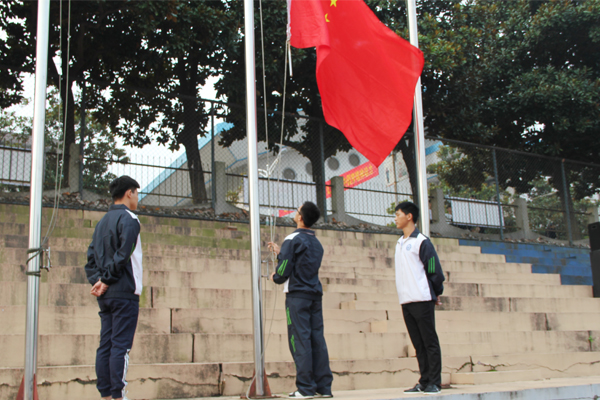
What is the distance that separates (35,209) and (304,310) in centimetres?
201

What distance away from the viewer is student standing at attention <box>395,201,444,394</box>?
15.3ft

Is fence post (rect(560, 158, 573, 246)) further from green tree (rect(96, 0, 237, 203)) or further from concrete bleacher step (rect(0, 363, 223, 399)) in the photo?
concrete bleacher step (rect(0, 363, 223, 399))

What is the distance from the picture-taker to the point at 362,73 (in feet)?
19.9

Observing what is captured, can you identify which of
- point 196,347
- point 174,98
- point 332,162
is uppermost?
point 332,162

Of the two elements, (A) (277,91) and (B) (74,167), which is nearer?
(B) (74,167)

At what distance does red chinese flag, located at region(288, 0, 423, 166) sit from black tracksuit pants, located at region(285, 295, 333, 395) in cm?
194

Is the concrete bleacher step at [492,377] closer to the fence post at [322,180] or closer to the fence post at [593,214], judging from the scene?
the fence post at [322,180]

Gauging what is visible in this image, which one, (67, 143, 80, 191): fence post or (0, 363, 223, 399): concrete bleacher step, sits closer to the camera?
(0, 363, 223, 399): concrete bleacher step

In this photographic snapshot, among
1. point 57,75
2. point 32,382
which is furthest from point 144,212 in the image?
point 32,382

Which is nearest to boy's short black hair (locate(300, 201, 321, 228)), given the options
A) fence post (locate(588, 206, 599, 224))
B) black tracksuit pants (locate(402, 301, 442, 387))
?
black tracksuit pants (locate(402, 301, 442, 387))

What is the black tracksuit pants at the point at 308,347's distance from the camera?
168 inches

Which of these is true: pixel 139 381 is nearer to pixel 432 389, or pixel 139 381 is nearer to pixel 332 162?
pixel 432 389

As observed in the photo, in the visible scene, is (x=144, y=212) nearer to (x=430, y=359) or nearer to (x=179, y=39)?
(x=179, y=39)

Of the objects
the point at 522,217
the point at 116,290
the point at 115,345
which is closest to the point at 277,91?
the point at 522,217
